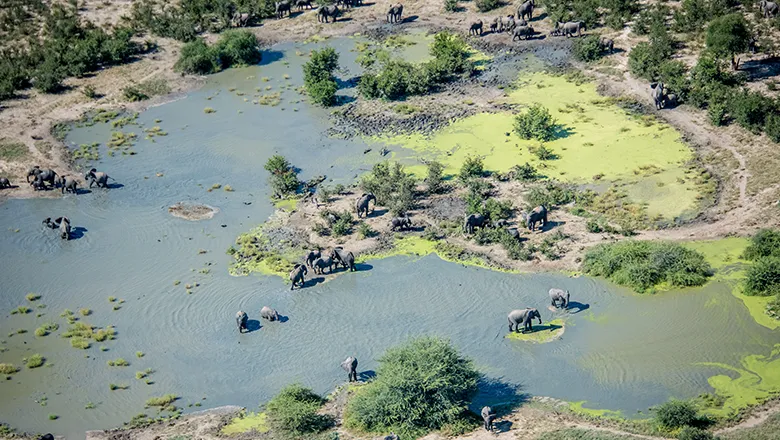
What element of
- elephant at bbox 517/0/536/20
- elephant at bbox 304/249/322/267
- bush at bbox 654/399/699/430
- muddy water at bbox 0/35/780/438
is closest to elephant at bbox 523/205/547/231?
muddy water at bbox 0/35/780/438

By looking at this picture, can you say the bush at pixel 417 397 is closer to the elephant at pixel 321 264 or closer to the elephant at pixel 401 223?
the elephant at pixel 321 264

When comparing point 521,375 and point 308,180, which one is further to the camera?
point 308,180

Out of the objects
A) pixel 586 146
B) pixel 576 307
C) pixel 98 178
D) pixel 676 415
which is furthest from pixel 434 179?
pixel 676 415

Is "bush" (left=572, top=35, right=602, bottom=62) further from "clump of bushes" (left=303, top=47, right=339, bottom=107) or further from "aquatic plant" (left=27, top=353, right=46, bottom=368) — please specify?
"aquatic plant" (left=27, top=353, right=46, bottom=368)

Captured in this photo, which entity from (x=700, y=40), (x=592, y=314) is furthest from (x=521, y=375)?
(x=700, y=40)

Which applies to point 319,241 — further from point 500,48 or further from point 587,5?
point 587,5

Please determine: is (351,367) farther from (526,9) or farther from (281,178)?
(526,9)
